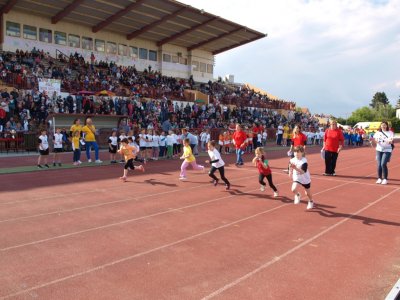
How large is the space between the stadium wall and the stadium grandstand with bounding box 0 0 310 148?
0.29 ft

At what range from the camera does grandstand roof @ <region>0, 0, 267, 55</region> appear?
31547 mm

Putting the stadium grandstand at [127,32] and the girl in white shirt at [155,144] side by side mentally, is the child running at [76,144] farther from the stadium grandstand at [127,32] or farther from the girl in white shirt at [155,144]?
the stadium grandstand at [127,32]

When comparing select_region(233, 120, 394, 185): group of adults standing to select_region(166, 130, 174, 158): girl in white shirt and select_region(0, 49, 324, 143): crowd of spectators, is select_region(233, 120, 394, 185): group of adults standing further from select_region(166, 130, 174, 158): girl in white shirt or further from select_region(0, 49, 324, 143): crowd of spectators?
select_region(0, 49, 324, 143): crowd of spectators

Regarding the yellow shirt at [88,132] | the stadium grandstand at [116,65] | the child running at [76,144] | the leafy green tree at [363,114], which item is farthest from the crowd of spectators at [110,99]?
Answer: the leafy green tree at [363,114]

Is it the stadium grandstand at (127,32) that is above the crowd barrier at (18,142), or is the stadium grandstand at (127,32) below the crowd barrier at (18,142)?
above

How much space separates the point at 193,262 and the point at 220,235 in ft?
4.21

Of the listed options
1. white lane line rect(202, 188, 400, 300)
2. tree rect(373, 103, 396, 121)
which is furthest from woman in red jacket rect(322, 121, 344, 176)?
tree rect(373, 103, 396, 121)

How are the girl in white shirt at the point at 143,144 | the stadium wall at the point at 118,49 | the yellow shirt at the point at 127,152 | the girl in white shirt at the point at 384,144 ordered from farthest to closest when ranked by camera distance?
1. the stadium wall at the point at 118,49
2. the girl in white shirt at the point at 143,144
3. the yellow shirt at the point at 127,152
4. the girl in white shirt at the point at 384,144

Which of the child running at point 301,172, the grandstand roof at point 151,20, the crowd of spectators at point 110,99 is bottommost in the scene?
the child running at point 301,172

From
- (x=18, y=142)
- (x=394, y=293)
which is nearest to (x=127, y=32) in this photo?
(x=18, y=142)

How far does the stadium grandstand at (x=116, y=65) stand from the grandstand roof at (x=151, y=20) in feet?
0.30

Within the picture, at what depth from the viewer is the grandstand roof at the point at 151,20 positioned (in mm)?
31547

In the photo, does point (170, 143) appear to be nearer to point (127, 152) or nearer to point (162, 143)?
point (162, 143)

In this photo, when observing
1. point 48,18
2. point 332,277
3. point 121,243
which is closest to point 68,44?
point 48,18
